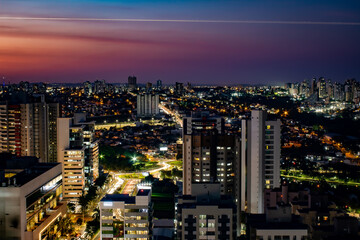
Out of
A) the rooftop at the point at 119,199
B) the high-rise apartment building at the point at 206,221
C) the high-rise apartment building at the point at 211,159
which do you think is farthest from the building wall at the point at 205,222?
the high-rise apartment building at the point at 211,159

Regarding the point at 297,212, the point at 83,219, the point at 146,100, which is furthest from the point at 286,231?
the point at 146,100

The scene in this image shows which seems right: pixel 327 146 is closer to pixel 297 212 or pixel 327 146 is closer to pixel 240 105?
pixel 297 212

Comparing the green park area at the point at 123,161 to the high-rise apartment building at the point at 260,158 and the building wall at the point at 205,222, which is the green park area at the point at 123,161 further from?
the building wall at the point at 205,222

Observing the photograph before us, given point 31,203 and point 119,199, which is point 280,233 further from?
point 31,203

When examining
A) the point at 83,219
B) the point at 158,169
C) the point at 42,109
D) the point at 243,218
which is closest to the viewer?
the point at 243,218

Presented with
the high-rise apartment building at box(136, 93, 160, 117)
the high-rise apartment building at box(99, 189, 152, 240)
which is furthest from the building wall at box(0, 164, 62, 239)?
the high-rise apartment building at box(136, 93, 160, 117)

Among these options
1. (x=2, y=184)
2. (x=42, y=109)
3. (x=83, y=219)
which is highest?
(x=42, y=109)
